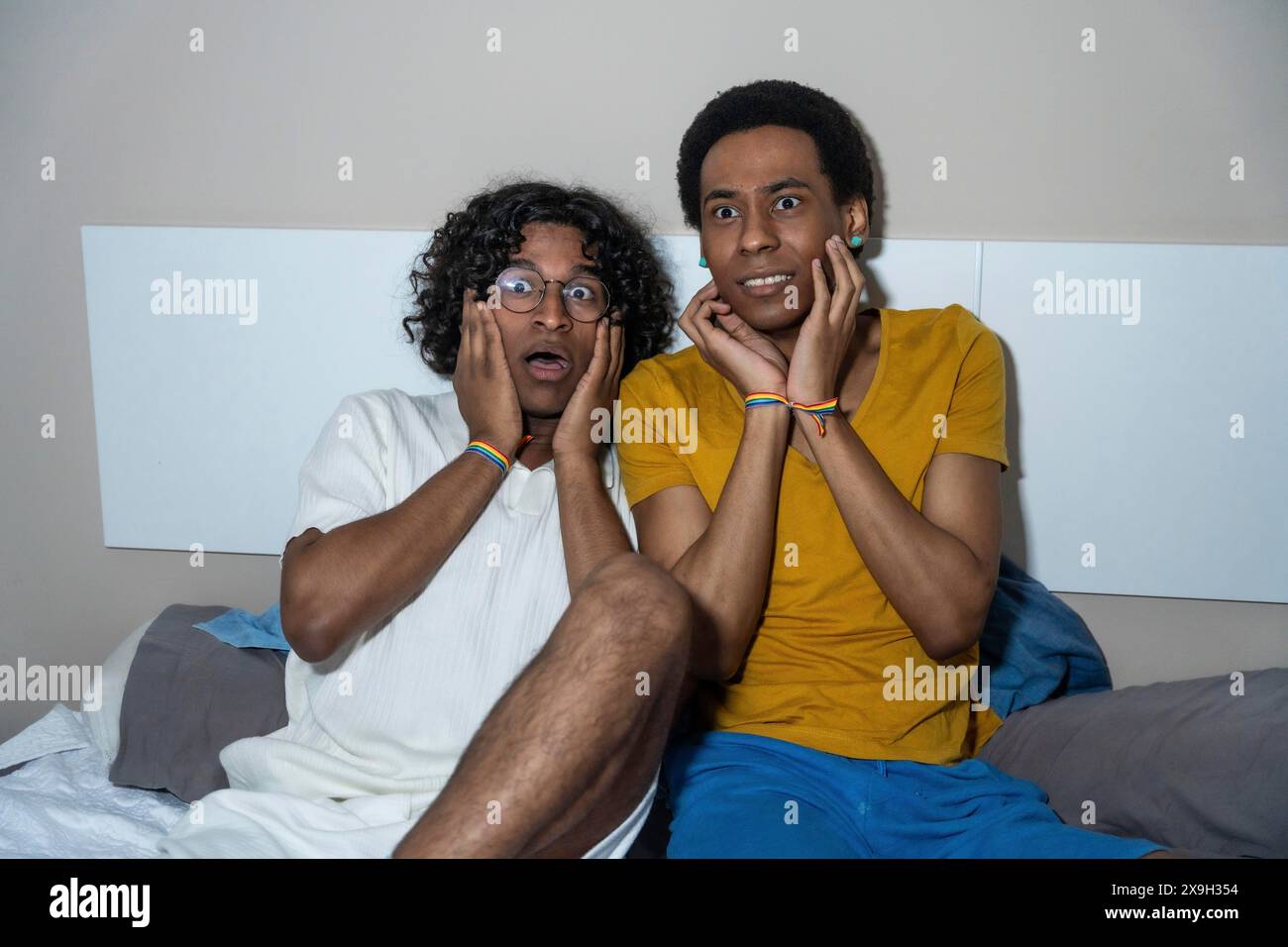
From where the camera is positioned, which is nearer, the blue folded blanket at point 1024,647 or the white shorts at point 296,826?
the white shorts at point 296,826

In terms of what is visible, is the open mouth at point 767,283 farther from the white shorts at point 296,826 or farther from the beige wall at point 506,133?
the white shorts at point 296,826

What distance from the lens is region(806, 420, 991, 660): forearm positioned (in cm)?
149

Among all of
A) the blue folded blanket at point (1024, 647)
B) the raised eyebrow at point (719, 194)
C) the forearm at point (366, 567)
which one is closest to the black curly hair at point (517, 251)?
the raised eyebrow at point (719, 194)

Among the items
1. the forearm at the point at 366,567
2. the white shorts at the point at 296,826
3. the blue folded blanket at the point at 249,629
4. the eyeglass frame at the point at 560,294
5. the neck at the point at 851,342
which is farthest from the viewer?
the blue folded blanket at the point at 249,629

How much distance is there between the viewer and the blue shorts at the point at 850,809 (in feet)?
4.49

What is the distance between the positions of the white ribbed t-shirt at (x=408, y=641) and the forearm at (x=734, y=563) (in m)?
0.28

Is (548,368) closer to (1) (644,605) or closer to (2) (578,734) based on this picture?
(1) (644,605)

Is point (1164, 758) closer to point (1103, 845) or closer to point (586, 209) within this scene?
point (1103, 845)

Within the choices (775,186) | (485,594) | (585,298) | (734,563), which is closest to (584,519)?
(485,594)

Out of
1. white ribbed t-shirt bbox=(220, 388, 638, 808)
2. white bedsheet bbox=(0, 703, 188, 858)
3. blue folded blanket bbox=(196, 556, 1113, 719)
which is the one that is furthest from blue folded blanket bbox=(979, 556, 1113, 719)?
white bedsheet bbox=(0, 703, 188, 858)

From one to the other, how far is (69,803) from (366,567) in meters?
0.70

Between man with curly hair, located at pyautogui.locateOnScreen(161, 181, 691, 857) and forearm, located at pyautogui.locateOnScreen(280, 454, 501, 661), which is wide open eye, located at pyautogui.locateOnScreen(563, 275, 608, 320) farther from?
forearm, located at pyautogui.locateOnScreen(280, 454, 501, 661)

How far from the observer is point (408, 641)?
5.50 feet
